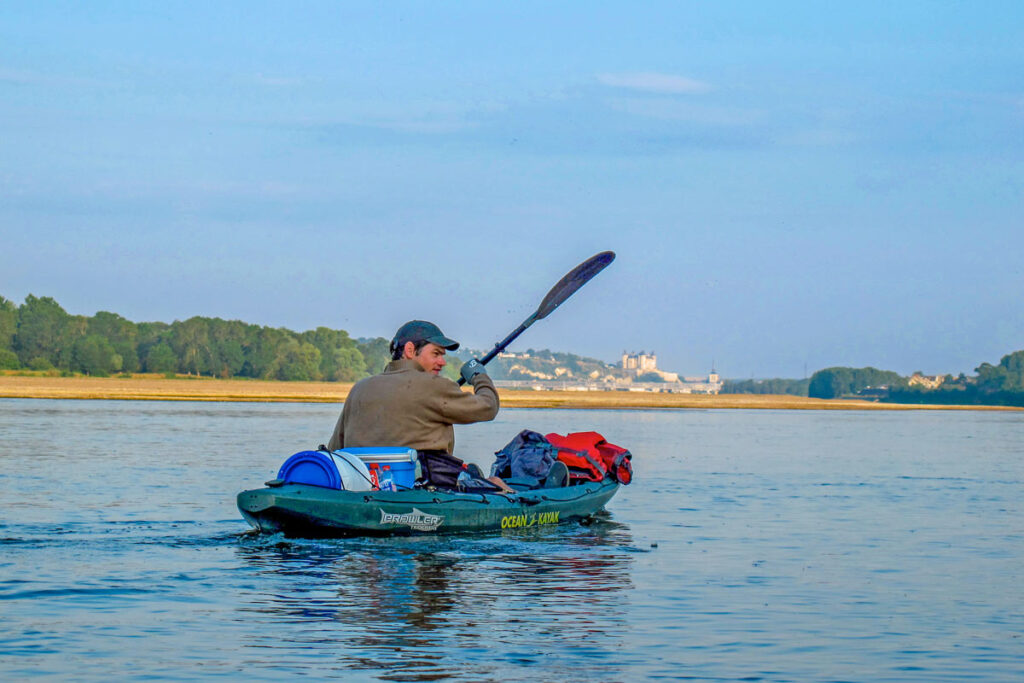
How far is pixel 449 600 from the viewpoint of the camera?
920 cm

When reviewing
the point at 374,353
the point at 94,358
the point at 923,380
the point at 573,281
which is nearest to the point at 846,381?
the point at 923,380

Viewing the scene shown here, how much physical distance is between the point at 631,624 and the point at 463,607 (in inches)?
47.9

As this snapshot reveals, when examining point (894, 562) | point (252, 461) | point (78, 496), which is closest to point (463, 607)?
point (894, 562)

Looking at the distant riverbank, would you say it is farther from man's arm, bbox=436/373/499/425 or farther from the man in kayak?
man's arm, bbox=436/373/499/425

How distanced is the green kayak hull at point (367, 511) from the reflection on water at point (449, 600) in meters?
0.15

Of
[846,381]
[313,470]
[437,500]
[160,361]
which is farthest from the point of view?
[846,381]

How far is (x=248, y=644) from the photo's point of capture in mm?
7609

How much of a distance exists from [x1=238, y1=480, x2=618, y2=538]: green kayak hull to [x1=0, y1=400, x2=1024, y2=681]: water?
181 mm

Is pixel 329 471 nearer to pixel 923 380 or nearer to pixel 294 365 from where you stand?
pixel 294 365

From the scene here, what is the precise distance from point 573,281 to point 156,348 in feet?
396

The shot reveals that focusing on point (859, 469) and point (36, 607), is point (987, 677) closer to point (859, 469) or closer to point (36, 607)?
point (36, 607)

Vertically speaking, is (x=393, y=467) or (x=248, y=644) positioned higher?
(x=393, y=467)

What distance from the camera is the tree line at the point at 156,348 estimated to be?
399 ft

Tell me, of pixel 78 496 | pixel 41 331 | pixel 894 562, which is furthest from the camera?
pixel 41 331
